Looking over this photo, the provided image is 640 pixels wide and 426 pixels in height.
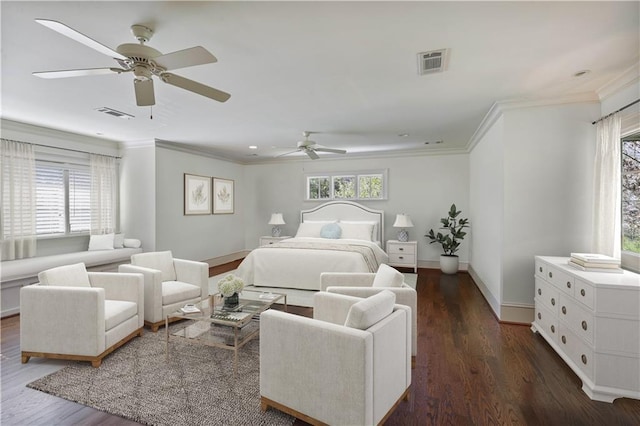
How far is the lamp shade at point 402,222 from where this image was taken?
6320 mm

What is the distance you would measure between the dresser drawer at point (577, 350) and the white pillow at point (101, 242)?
251 inches

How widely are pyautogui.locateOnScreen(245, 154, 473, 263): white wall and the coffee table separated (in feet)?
14.5

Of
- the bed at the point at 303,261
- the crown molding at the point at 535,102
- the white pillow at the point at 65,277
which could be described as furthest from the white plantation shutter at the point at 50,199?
the crown molding at the point at 535,102

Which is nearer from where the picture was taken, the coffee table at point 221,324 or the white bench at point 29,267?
the coffee table at point 221,324

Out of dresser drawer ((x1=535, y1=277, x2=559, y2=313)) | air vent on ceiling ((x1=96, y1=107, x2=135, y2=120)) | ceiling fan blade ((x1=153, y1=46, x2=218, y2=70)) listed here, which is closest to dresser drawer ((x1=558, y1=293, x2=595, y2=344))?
dresser drawer ((x1=535, y1=277, x2=559, y2=313))

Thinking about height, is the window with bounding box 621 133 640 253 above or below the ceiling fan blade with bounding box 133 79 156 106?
below

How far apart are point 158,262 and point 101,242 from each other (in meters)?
2.15

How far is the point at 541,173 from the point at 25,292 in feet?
17.2

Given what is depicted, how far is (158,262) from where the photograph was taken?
3920mm

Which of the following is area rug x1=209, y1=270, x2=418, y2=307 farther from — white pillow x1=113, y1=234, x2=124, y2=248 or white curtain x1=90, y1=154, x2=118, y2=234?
white curtain x1=90, y1=154, x2=118, y2=234

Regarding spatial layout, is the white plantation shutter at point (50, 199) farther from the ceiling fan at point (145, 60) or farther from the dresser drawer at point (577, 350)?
the dresser drawer at point (577, 350)

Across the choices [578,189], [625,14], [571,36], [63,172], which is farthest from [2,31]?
[578,189]

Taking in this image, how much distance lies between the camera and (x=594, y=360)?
7.35 ft

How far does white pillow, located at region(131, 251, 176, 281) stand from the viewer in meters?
3.80
